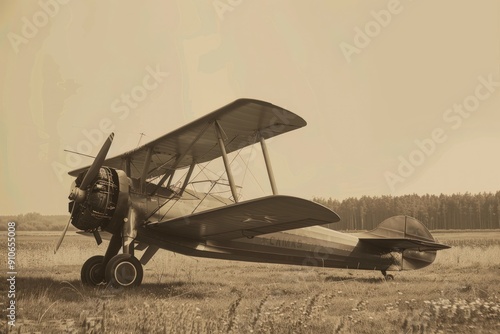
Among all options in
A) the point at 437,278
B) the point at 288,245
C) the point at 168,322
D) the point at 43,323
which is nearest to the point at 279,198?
the point at 168,322

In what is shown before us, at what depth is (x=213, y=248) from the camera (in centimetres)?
930

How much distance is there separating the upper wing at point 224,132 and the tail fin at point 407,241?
13.7 feet

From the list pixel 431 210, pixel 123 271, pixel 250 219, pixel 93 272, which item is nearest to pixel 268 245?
pixel 250 219

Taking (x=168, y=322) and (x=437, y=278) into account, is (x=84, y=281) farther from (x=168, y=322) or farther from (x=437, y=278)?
(x=437, y=278)

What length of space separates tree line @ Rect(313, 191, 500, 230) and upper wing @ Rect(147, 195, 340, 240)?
1857 inches

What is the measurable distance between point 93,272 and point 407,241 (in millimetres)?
7177

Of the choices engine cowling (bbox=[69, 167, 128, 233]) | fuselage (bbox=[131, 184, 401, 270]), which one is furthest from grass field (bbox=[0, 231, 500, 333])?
engine cowling (bbox=[69, 167, 128, 233])

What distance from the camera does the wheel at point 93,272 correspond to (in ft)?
28.6

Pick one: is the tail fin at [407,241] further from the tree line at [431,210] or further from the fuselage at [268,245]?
the tree line at [431,210]

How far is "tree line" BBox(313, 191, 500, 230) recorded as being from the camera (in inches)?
2272

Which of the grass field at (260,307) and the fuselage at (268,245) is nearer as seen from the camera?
the grass field at (260,307)

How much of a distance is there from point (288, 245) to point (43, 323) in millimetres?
6192

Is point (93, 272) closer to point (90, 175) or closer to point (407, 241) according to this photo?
point (90, 175)

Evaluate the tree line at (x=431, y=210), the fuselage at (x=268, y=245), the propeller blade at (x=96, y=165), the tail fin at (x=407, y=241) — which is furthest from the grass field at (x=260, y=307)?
the tree line at (x=431, y=210)
